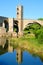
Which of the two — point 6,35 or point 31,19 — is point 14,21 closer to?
point 31,19

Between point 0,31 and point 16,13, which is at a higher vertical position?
point 16,13

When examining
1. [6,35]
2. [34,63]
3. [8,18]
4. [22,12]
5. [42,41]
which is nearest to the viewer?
[34,63]

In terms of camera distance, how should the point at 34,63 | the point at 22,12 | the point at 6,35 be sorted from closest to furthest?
1. the point at 34,63
2. the point at 6,35
3. the point at 22,12

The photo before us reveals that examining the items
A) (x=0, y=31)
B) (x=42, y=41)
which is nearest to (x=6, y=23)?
(x=0, y=31)

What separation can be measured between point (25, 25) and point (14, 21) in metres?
4.52

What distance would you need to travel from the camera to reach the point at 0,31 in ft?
229

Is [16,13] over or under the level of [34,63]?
over

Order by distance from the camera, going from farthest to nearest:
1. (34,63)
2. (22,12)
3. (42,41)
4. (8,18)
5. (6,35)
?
(22,12)
(8,18)
(6,35)
(42,41)
(34,63)

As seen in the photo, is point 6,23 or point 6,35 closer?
point 6,35

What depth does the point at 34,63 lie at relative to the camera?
23781 mm

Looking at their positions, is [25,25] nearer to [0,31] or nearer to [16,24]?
[16,24]

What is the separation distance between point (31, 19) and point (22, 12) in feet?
15.0

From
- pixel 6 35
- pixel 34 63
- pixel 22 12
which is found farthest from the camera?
pixel 22 12

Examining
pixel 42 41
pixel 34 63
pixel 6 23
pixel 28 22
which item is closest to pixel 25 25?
pixel 28 22
